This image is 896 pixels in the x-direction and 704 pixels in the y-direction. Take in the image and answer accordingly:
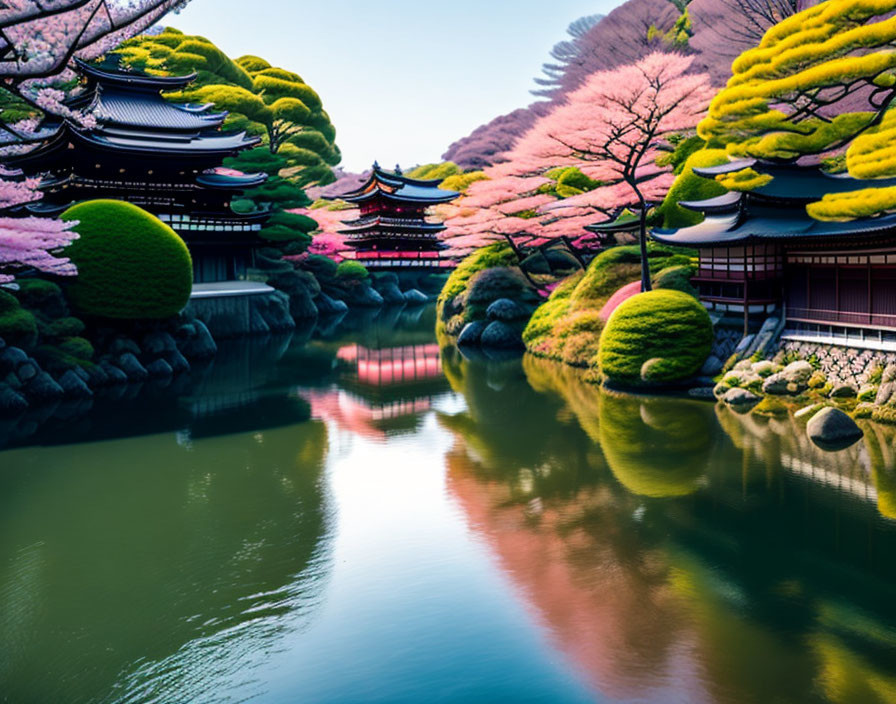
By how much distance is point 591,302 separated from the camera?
77.6ft

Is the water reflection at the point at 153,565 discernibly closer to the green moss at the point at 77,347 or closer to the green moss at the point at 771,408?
the green moss at the point at 77,347

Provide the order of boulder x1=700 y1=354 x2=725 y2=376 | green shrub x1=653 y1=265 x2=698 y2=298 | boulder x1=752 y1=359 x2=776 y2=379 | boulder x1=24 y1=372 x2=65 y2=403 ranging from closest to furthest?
boulder x1=752 y1=359 x2=776 y2=379
boulder x1=24 y1=372 x2=65 y2=403
boulder x1=700 y1=354 x2=725 y2=376
green shrub x1=653 y1=265 x2=698 y2=298

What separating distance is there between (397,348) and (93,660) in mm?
22664

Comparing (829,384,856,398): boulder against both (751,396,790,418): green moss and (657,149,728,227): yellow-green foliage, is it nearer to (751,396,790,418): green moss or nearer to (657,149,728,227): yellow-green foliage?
(751,396,790,418): green moss

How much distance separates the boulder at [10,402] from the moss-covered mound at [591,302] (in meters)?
15.4

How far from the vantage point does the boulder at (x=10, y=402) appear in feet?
55.1

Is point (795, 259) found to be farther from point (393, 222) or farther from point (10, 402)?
point (393, 222)

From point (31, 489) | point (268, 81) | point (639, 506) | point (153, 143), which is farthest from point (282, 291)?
point (639, 506)

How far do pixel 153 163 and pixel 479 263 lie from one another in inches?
574

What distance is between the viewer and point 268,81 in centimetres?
5028

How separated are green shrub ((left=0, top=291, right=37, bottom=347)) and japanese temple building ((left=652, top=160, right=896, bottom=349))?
56.3 ft

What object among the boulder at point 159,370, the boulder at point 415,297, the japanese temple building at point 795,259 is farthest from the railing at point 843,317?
the boulder at point 415,297

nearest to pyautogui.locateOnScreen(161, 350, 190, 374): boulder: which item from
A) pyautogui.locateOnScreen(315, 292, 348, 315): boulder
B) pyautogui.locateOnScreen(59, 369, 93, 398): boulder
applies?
pyautogui.locateOnScreen(59, 369, 93, 398): boulder

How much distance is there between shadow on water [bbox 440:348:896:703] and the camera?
624cm
